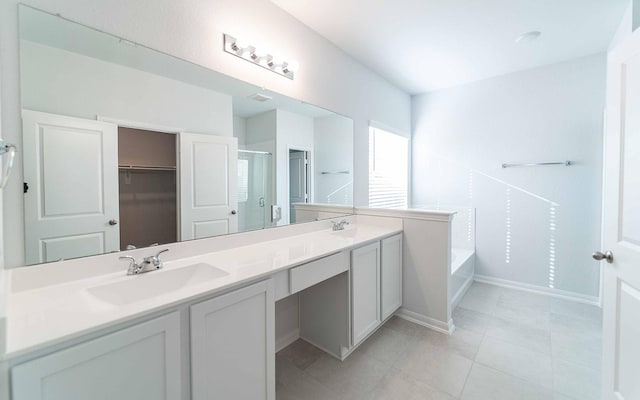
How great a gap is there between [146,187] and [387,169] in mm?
2764

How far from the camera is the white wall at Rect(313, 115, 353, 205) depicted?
97.8 inches

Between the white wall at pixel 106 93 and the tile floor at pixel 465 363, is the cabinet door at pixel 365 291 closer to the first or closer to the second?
the tile floor at pixel 465 363

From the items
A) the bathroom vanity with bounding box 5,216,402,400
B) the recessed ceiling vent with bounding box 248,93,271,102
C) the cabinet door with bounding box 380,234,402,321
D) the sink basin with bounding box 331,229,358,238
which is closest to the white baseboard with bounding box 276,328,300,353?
the bathroom vanity with bounding box 5,216,402,400

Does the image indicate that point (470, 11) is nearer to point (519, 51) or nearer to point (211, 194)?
point (519, 51)

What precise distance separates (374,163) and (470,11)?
1.61 m

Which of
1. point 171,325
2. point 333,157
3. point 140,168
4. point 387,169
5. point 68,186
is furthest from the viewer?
point 387,169

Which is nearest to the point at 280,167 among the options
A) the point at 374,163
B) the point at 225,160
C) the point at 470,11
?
the point at 225,160

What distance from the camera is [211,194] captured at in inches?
64.8

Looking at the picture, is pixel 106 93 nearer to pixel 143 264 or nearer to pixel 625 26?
pixel 143 264

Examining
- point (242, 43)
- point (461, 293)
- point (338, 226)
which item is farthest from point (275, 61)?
point (461, 293)

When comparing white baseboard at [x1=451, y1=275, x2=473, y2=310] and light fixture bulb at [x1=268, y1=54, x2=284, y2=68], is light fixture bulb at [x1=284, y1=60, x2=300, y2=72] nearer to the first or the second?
light fixture bulb at [x1=268, y1=54, x2=284, y2=68]

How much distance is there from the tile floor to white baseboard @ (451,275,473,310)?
0.15 m

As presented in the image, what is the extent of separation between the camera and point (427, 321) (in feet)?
7.72

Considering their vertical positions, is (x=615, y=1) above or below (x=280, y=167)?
above
